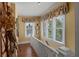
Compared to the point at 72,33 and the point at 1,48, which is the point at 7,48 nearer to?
the point at 1,48

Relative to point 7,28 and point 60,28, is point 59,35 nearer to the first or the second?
point 60,28

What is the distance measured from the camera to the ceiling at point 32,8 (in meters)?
1.95

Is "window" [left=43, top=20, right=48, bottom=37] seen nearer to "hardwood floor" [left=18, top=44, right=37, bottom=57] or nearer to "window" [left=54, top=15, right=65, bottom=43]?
"window" [left=54, top=15, right=65, bottom=43]

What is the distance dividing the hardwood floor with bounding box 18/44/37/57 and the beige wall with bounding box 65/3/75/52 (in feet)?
1.83

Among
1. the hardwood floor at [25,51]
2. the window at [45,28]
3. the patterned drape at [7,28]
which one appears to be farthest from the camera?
the window at [45,28]

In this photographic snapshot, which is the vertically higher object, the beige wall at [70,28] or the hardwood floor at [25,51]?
the beige wall at [70,28]

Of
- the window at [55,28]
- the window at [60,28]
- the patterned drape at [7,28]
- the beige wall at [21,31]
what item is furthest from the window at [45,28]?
the patterned drape at [7,28]

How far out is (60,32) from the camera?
6.56 ft

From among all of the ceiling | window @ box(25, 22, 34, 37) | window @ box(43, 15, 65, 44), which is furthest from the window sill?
the ceiling

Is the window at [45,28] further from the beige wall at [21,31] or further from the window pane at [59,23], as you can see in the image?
the beige wall at [21,31]

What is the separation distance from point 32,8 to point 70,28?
0.66 metres

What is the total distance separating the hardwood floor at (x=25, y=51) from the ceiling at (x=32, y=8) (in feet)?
1.66

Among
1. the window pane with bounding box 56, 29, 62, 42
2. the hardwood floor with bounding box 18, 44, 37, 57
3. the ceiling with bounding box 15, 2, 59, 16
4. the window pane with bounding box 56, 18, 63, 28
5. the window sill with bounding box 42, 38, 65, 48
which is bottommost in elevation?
the hardwood floor with bounding box 18, 44, 37, 57

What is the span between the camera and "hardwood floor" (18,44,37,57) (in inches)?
77.5
